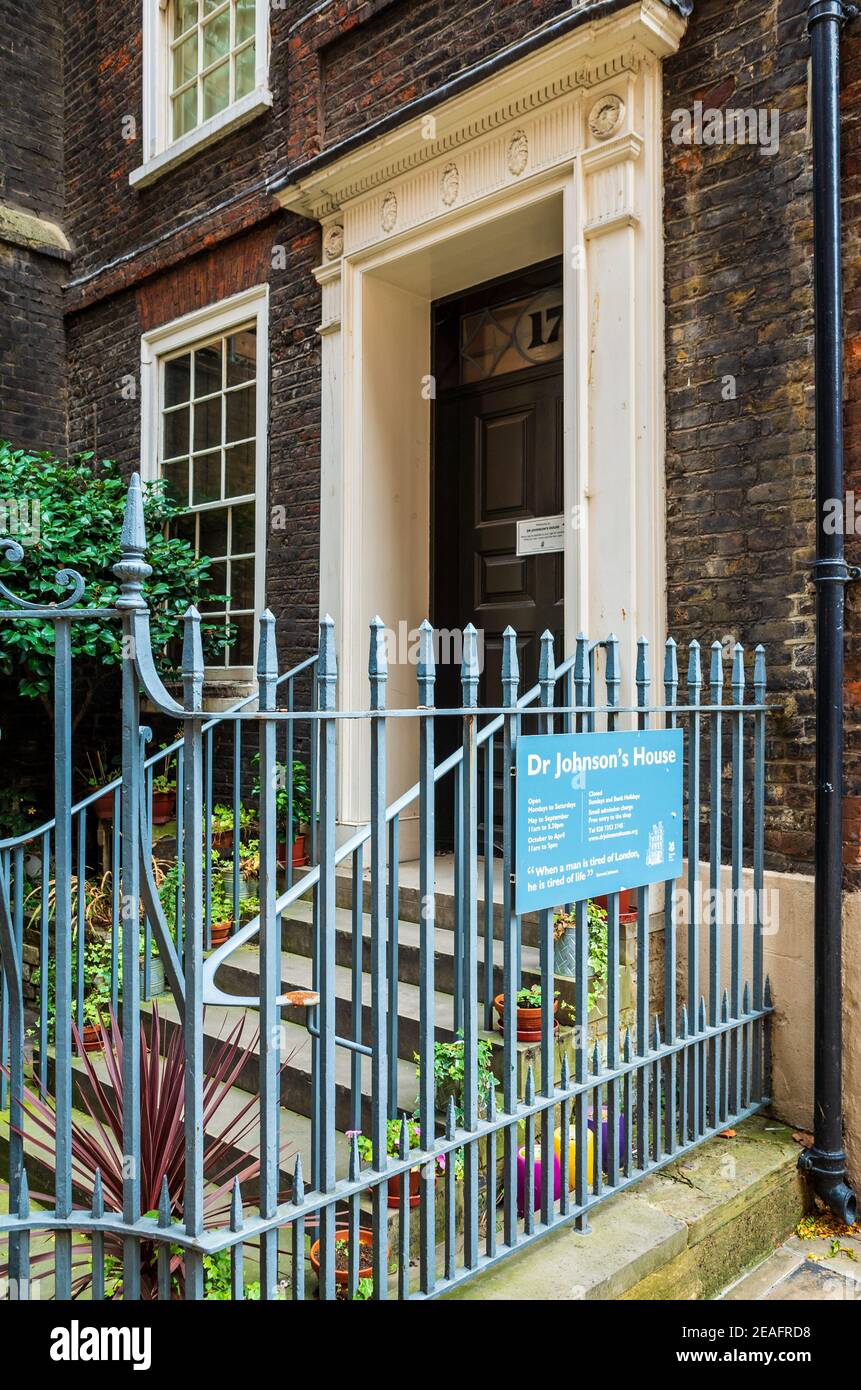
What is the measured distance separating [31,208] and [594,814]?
752 cm

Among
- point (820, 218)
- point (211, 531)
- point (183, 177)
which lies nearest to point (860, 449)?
point (820, 218)

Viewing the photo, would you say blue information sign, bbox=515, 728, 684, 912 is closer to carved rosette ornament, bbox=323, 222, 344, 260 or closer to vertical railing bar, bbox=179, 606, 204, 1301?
vertical railing bar, bbox=179, 606, 204, 1301

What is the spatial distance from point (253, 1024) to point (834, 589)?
2.77 m

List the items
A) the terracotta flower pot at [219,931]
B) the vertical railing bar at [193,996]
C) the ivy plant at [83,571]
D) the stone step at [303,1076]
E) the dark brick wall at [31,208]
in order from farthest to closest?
the dark brick wall at [31,208] → the ivy plant at [83,571] → the terracotta flower pot at [219,931] → the stone step at [303,1076] → the vertical railing bar at [193,996]

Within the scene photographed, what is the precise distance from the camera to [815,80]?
3416 millimetres

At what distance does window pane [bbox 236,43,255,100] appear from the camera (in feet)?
20.8

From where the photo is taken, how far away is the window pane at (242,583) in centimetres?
629

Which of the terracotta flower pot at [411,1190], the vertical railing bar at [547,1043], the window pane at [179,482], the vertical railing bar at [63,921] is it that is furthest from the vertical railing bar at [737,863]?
the window pane at [179,482]

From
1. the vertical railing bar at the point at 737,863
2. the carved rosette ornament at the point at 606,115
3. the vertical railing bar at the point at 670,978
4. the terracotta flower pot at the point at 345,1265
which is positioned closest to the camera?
the terracotta flower pot at the point at 345,1265

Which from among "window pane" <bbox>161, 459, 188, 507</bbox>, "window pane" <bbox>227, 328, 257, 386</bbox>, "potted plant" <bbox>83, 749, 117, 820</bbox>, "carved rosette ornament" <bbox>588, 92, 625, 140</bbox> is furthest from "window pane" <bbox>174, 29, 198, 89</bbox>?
"potted plant" <bbox>83, 749, 117, 820</bbox>

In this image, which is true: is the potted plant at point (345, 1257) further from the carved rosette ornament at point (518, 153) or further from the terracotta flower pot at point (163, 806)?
the carved rosette ornament at point (518, 153)

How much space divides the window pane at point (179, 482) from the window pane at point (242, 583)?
2.78ft

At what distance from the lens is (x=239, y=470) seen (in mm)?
6430

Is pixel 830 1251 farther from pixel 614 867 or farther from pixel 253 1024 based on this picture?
pixel 253 1024
